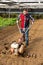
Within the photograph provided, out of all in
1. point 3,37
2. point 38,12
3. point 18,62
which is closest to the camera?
point 18,62

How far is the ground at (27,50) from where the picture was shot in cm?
1125

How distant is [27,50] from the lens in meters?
12.7

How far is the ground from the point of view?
443 inches

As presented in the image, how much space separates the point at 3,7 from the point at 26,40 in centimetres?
963

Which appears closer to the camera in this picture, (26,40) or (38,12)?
(26,40)

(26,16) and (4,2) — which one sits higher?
(26,16)

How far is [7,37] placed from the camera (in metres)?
14.9

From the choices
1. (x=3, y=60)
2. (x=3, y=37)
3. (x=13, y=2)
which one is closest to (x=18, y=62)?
(x=3, y=60)

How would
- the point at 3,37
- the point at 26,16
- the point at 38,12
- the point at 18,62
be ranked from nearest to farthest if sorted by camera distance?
the point at 18,62 < the point at 26,16 < the point at 3,37 < the point at 38,12

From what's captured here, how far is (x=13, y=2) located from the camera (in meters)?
23.5

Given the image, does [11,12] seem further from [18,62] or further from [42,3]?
[18,62]

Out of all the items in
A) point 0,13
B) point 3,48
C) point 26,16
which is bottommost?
point 0,13

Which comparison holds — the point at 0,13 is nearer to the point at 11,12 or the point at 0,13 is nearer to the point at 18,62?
the point at 11,12

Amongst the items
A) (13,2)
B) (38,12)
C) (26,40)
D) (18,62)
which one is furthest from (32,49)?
(13,2)
